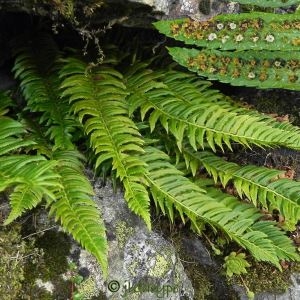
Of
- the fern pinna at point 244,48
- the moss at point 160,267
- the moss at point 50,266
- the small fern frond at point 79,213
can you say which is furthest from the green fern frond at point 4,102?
the moss at point 160,267

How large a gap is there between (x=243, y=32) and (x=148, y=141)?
126 cm

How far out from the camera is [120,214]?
3.66 m

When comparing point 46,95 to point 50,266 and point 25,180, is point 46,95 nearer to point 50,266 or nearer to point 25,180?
point 25,180

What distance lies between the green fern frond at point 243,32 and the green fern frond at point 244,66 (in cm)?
10

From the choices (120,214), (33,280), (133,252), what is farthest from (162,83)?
(33,280)

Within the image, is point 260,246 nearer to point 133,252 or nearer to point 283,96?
point 133,252

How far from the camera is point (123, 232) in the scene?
141 inches

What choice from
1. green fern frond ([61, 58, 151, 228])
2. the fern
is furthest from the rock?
the fern

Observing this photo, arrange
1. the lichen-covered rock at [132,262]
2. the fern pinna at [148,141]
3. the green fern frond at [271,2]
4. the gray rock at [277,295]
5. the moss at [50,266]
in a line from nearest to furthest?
the moss at [50,266] → the lichen-covered rock at [132,262] → the fern pinna at [148,141] → the gray rock at [277,295] → the green fern frond at [271,2]

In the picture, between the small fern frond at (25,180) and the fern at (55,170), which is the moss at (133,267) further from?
the small fern frond at (25,180)

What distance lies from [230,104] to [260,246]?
1.40 meters

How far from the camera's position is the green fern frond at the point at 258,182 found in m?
3.80

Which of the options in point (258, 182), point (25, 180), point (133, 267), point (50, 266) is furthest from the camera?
point (258, 182)

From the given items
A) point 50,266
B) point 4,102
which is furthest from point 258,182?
point 4,102
